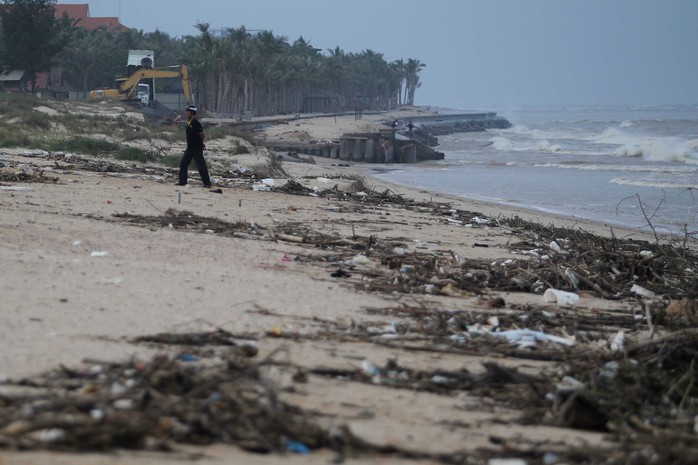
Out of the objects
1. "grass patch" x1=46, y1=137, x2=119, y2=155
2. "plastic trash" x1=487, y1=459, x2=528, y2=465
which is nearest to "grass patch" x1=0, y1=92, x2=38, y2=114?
"grass patch" x1=46, y1=137, x2=119, y2=155

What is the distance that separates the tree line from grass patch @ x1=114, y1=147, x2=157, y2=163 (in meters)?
39.9

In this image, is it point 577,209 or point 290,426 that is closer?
point 290,426

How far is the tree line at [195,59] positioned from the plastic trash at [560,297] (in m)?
54.4

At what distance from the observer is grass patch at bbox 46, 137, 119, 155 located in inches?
824

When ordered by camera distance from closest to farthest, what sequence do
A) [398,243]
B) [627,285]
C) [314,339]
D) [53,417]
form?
[53,417]
[314,339]
[627,285]
[398,243]

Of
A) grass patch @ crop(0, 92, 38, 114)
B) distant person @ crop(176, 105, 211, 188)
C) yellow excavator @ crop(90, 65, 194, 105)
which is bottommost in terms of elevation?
distant person @ crop(176, 105, 211, 188)

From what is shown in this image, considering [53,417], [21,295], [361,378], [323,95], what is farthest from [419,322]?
[323,95]

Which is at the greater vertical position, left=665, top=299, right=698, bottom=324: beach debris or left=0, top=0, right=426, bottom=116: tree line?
left=0, top=0, right=426, bottom=116: tree line

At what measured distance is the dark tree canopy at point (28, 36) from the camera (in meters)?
56.9

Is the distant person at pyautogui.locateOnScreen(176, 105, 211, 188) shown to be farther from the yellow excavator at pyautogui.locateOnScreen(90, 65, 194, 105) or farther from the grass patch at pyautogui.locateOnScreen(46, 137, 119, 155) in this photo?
the yellow excavator at pyautogui.locateOnScreen(90, 65, 194, 105)

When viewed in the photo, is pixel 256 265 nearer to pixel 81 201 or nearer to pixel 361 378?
pixel 361 378

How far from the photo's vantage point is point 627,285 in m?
9.05

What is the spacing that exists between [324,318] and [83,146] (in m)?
16.0

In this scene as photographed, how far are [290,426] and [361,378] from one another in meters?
1.13
